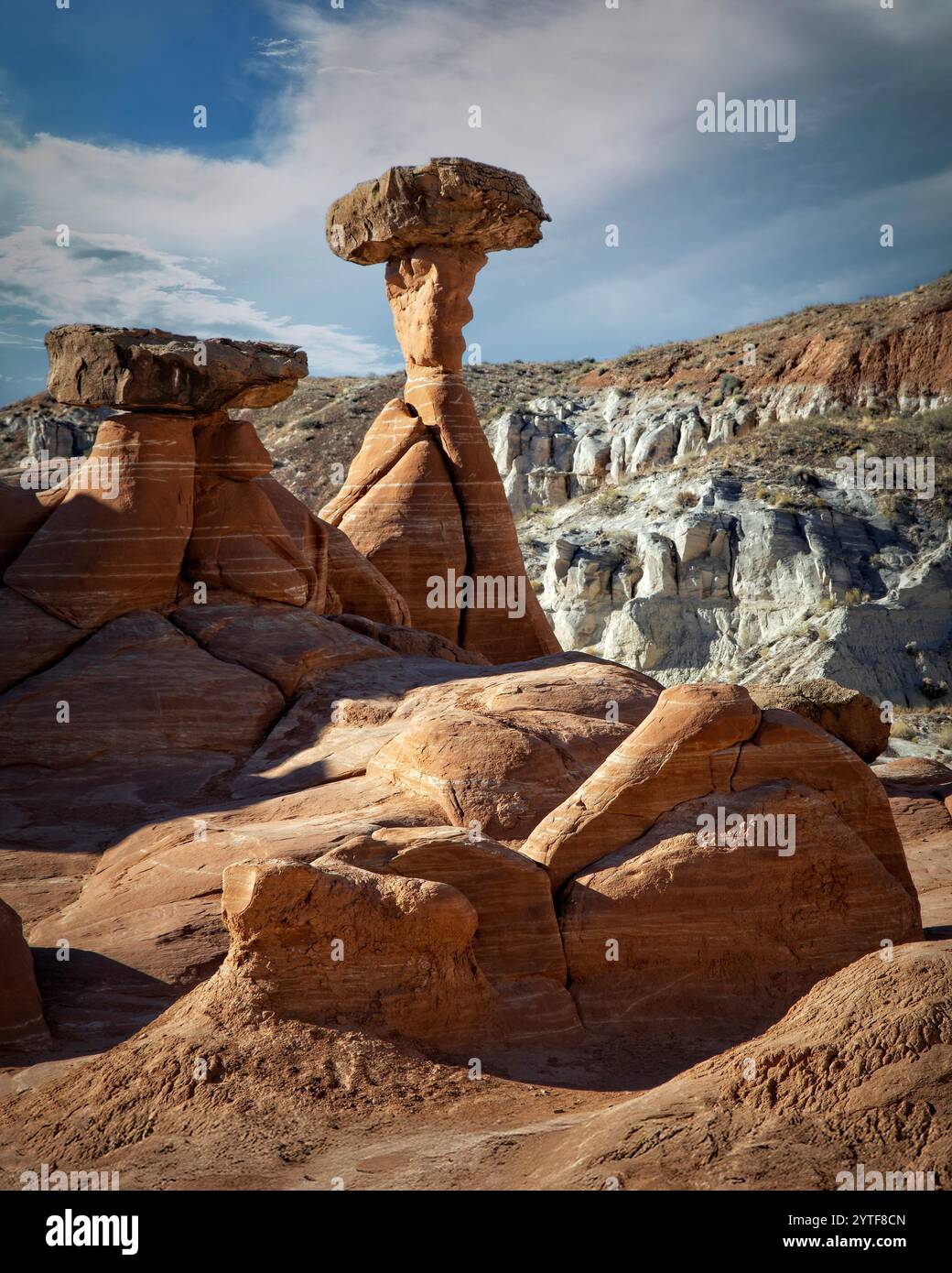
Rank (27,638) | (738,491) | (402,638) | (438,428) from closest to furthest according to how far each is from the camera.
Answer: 1. (27,638)
2. (402,638)
3. (438,428)
4. (738,491)

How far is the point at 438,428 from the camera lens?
60.4 feet

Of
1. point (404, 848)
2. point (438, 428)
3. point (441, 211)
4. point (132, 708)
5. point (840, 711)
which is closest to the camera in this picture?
point (404, 848)

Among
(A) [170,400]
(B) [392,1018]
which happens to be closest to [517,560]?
(A) [170,400]

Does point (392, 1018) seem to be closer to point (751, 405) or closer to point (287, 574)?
point (287, 574)

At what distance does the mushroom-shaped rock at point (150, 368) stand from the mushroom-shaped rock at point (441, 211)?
455cm

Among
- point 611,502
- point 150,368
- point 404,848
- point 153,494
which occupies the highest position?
point 611,502

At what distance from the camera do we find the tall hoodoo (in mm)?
17656

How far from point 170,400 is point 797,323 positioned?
132ft

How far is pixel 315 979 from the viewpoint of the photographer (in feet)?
22.2

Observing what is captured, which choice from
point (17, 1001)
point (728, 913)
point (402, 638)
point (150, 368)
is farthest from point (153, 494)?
point (728, 913)

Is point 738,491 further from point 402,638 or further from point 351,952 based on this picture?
point 351,952

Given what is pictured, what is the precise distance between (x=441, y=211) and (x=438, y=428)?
306 centimetres

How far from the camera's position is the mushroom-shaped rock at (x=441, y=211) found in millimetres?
17422

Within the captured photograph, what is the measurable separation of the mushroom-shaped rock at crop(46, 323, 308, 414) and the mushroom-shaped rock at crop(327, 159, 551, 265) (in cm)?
455
